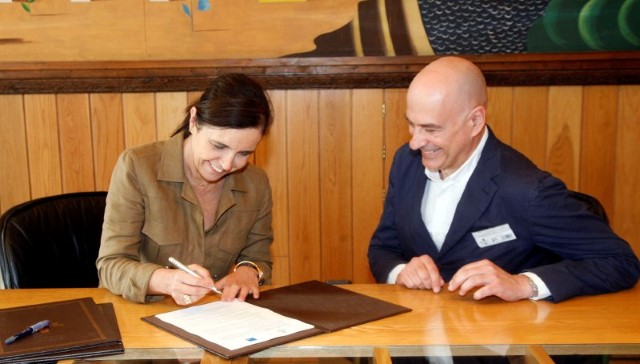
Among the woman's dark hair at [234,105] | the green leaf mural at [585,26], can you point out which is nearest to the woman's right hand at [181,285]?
the woman's dark hair at [234,105]

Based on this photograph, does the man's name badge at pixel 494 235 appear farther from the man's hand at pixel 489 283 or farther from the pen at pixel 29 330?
the pen at pixel 29 330

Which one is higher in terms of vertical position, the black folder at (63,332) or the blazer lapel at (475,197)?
the blazer lapel at (475,197)

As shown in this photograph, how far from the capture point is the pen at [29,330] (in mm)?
1359

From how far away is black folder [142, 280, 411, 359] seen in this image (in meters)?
1.35

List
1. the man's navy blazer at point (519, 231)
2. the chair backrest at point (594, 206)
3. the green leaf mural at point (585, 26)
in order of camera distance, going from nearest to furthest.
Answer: the man's navy blazer at point (519, 231) → the chair backrest at point (594, 206) → the green leaf mural at point (585, 26)

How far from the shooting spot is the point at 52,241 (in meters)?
1.98

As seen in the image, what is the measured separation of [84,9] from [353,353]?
1.93 metres

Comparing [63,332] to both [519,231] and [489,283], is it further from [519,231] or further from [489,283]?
[519,231]

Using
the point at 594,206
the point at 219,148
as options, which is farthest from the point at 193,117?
the point at 594,206

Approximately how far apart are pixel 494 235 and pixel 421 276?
29 cm

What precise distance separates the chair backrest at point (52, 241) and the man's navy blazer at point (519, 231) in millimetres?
846

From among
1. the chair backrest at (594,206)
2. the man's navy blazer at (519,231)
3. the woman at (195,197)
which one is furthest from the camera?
the chair backrest at (594,206)

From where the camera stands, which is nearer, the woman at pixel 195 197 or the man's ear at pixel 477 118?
the woman at pixel 195 197

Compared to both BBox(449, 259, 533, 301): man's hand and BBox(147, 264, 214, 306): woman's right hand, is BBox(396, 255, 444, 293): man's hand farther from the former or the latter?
BBox(147, 264, 214, 306): woman's right hand
